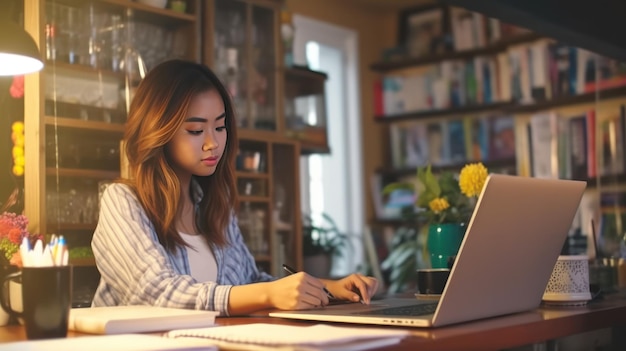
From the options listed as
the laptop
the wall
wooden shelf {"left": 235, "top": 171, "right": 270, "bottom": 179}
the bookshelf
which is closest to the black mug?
the laptop

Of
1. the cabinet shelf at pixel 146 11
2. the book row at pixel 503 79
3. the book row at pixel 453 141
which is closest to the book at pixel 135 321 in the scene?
the cabinet shelf at pixel 146 11

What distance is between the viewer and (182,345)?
1.02m

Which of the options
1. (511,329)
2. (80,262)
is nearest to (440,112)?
(80,262)

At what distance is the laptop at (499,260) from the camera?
3.97 feet

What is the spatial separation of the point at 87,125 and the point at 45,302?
1.28 m

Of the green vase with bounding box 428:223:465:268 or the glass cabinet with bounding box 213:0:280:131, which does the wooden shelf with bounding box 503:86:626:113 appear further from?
the green vase with bounding box 428:223:465:268

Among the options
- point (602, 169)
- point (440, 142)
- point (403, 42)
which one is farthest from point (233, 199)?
point (403, 42)

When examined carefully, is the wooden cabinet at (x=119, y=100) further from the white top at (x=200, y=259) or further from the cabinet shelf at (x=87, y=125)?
the white top at (x=200, y=259)

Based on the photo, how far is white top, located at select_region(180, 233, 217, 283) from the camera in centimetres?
200

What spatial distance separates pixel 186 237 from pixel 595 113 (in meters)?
2.78

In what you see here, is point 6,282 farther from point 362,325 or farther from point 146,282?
point 362,325

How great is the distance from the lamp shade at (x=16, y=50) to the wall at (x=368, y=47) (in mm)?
3305

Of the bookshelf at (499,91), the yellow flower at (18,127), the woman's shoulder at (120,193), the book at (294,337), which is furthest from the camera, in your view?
the bookshelf at (499,91)

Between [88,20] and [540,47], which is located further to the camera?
[540,47]
